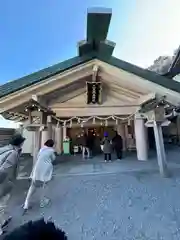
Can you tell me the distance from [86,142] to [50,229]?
35.1ft

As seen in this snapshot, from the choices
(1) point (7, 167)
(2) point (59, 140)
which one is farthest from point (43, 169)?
(2) point (59, 140)

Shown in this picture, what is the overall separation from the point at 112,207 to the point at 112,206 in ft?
0.18

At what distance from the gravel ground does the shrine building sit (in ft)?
5.74

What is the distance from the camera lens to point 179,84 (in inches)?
316

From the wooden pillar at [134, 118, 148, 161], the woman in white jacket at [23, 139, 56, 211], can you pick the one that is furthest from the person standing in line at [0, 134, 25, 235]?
the wooden pillar at [134, 118, 148, 161]

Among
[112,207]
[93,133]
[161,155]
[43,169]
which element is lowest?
[112,207]

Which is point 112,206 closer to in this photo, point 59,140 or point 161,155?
point 161,155

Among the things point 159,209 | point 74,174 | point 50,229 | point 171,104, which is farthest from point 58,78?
point 50,229

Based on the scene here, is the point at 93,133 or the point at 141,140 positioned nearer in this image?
the point at 141,140

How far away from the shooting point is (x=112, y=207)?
182 inches

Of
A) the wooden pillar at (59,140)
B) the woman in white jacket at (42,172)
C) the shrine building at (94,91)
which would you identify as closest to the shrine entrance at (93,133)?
the wooden pillar at (59,140)

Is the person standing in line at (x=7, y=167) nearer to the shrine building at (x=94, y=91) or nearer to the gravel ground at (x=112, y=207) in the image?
the gravel ground at (x=112, y=207)

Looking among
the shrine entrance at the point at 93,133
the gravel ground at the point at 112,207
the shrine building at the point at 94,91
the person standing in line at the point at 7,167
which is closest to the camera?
the person standing in line at the point at 7,167

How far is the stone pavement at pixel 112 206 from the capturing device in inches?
144
